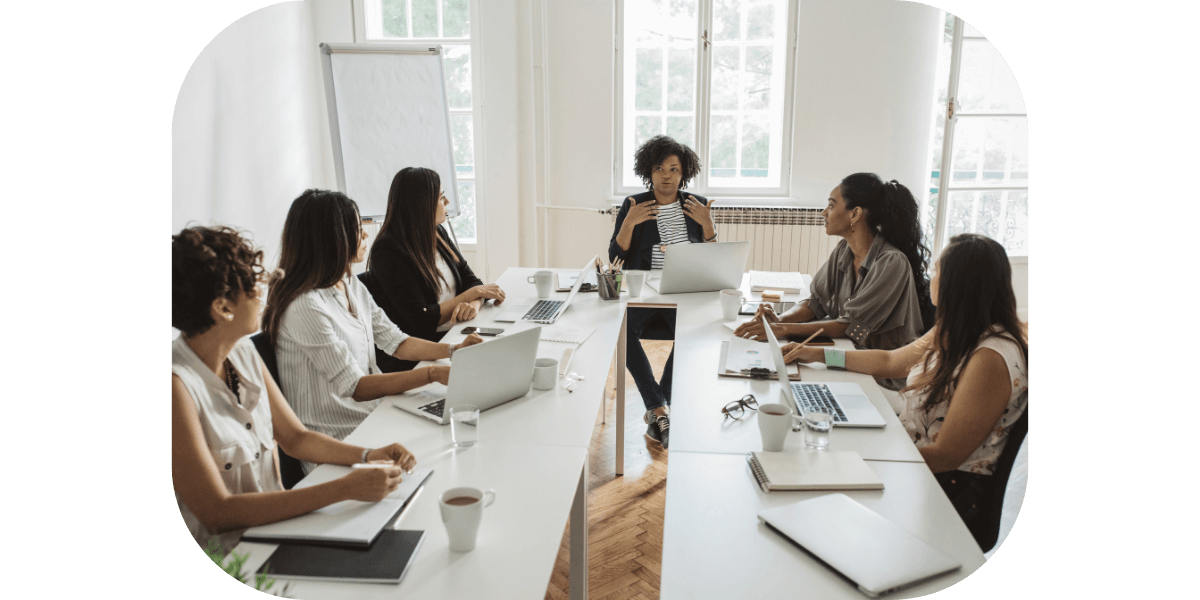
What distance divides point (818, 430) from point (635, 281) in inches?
56.4

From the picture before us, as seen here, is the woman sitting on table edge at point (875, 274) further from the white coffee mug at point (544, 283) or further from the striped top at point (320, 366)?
the striped top at point (320, 366)

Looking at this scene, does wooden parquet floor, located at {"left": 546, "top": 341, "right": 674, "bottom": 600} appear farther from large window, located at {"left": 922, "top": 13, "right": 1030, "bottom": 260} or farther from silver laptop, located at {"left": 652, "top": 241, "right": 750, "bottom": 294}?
large window, located at {"left": 922, "top": 13, "right": 1030, "bottom": 260}

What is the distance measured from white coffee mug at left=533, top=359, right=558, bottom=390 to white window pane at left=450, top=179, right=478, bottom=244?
3.33 m

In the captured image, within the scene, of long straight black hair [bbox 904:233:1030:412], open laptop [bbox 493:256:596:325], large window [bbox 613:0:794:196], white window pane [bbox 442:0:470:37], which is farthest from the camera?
white window pane [bbox 442:0:470:37]

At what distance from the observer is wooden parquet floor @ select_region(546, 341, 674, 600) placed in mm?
2180

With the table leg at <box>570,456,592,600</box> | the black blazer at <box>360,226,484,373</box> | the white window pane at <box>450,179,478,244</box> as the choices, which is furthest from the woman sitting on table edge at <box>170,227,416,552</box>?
the white window pane at <box>450,179,478,244</box>

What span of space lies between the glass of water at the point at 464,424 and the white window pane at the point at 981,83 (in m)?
4.03

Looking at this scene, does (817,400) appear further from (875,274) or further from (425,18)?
(425,18)

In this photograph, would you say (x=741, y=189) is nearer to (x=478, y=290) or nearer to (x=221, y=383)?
(x=478, y=290)

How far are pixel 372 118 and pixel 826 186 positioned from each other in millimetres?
2860

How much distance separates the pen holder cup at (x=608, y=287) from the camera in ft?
9.32

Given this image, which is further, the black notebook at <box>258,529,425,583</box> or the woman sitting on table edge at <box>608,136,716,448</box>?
the woman sitting on table edge at <box>608,136,716,448</box>

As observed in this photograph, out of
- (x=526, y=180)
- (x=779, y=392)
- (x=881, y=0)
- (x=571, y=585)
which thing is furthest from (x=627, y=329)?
(x=881, y=0)

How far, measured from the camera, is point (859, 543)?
45.5 inches
